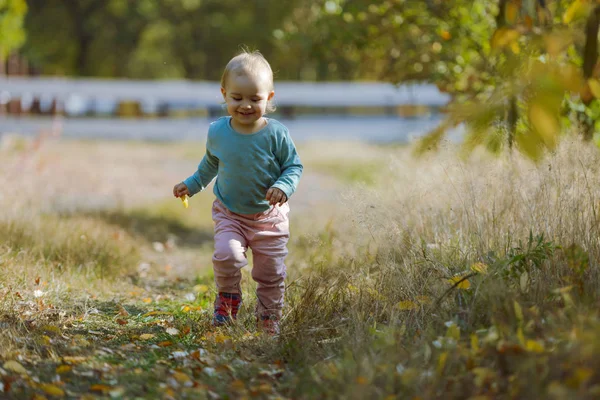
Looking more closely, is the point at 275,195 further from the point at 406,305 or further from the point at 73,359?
the point at 73,359

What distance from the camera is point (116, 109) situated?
19.5 metres

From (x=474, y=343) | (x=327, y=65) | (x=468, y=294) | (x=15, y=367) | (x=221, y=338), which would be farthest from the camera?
(x=327, y=65)

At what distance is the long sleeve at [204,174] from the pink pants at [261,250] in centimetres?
20

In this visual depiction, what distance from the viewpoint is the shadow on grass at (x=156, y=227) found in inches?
285

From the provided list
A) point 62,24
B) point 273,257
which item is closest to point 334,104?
point 62,24

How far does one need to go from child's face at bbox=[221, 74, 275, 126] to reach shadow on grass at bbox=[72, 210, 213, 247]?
336cm

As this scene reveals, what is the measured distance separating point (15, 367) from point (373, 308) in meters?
1.72

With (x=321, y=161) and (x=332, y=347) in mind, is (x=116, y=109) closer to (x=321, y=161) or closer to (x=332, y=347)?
(x=321, y=161)

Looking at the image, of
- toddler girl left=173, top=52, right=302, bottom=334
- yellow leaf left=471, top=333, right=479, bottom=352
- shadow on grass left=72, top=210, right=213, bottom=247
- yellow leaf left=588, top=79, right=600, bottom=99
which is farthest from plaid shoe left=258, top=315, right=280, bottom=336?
shadow on grass left=72, top=210, right=213, bottom=247

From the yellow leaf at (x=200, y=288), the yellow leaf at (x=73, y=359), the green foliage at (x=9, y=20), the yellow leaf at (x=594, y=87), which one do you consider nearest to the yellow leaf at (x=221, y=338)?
the yellow leaf at (x=73, y=359)

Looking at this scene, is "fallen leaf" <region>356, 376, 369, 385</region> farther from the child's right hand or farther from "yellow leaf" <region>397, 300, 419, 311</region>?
the child's right hand

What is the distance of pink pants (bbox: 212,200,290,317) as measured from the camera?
3924 mm

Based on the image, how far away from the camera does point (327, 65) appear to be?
9.10 m

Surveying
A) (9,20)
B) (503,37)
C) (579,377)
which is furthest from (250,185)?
(9,20)
